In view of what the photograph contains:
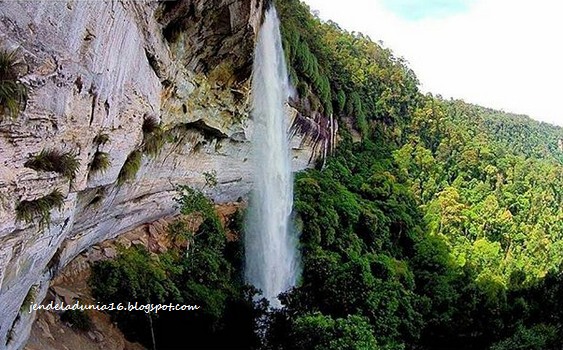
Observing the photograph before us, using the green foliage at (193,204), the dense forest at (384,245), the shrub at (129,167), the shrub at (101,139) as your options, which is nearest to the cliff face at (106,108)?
the shrub at (101,139)

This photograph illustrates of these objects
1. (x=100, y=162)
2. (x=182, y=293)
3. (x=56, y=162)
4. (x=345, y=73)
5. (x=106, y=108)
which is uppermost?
(x=345, y=73)

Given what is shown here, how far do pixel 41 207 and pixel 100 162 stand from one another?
210 cm

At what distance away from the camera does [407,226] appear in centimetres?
2903

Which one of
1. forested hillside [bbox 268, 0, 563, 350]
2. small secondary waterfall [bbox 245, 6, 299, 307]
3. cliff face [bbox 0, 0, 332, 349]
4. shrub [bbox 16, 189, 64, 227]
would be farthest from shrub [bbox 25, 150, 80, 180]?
small secondary waterfall [bbox 245, 6, 299, 307]

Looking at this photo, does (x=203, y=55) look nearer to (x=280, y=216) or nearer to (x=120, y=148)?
(x=120, y=148)

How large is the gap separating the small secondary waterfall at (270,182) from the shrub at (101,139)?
10939mm

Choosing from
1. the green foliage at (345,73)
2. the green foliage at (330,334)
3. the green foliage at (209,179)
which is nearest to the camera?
the green foliage at (330,334)

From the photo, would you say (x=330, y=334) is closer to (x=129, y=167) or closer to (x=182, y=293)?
(x=182, y=293)

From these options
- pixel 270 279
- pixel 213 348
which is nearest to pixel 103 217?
pixel 213 348

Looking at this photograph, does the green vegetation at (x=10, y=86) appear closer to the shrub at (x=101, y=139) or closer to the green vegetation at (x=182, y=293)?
the shrub at (x=101, y=139)

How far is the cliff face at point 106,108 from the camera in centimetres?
485

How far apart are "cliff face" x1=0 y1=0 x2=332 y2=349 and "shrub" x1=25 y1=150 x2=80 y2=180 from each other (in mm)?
76

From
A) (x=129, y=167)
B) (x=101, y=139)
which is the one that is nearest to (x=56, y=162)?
(x=101, y=139)

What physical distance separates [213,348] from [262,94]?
10763mm
